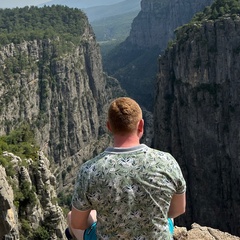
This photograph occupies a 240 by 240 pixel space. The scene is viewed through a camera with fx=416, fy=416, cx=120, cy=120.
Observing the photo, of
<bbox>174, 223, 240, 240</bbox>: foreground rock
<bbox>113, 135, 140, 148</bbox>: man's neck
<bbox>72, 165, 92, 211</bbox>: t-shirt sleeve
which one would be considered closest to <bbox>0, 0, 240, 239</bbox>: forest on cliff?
<bbox>174, 223, 240, 240</bbox>: foreground rock

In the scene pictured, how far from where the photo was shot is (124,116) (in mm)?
6352

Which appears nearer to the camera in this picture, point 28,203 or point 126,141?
point 126,141

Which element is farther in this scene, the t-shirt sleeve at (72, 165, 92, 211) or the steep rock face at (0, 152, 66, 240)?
the steep rock face at (0, 152, 66, 240)

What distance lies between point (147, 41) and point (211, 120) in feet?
448

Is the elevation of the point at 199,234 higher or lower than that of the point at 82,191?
lower

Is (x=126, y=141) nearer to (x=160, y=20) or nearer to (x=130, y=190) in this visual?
(x=130, y=190)

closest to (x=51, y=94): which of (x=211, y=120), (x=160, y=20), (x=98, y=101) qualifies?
(x=98, y=101)

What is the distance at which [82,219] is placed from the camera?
22.8ft

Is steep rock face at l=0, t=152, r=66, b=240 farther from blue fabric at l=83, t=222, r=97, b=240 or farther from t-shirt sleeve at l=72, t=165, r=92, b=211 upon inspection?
t-shirt sleeve at l=72, t=165, r=92, b=211

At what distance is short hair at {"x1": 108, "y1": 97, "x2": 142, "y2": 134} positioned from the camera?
636 cm

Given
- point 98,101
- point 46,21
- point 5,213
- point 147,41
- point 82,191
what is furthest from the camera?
point 147,41

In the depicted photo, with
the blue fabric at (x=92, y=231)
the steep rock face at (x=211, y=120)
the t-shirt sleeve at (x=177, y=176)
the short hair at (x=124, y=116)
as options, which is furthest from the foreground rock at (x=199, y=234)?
the steep rock face at (x=211, y=120)

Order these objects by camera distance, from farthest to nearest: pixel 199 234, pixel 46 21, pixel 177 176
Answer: pixel 46 21 < pixel 199 234 < pixel 177 176

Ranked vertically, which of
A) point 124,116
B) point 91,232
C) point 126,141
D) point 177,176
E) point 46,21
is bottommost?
point 46,21
